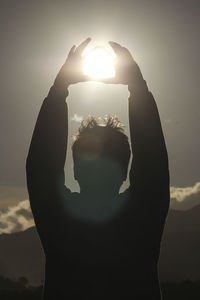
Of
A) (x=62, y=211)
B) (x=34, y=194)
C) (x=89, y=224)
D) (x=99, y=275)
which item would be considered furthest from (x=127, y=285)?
(x=34, y=194)

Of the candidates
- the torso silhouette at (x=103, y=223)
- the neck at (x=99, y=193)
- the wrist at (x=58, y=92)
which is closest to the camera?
the torso silhouette at (x=103, y=223)

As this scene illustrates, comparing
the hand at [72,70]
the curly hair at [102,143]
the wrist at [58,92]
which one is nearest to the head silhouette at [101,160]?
the curly hair at [102,143]

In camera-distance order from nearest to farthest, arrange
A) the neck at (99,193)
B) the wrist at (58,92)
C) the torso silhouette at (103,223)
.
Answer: the torso silhouette at (103,223) < the neck at (99,193) < the wrist at (58,92)

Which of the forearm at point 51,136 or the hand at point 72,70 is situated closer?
the forearm at point 51,136

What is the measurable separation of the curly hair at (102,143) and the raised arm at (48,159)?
15cm

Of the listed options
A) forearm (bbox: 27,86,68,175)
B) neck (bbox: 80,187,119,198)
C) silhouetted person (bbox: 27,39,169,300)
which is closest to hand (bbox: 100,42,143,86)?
silhouetted person (bbox: 27,39,169,300)

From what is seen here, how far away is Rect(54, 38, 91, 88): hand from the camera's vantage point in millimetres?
4035

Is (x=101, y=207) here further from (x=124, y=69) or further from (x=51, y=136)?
(x=124, y=69)

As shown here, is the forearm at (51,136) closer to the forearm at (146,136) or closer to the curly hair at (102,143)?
the curly hair at (102,143)

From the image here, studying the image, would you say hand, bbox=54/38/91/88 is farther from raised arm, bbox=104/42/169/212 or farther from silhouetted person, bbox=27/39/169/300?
raised arm, bbox=104/42/169/212

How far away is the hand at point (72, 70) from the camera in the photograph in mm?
4035

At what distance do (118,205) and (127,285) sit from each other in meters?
0.71

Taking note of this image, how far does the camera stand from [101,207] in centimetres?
383

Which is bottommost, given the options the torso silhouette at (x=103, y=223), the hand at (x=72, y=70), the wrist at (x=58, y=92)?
the torso silhouette at (x=103, y=223)
